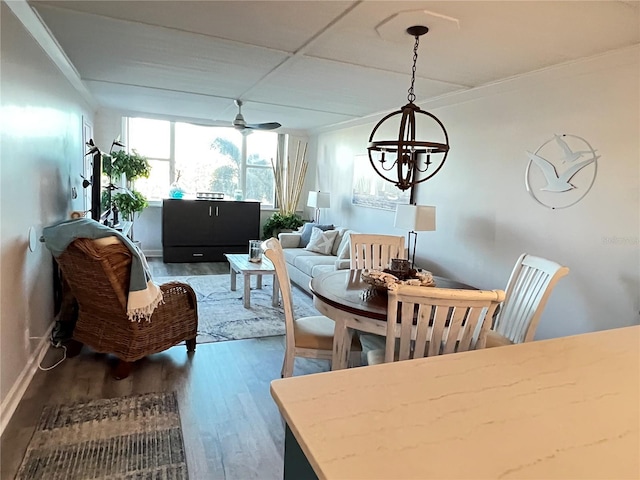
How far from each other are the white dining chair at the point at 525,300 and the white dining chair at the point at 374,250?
1.11 metres

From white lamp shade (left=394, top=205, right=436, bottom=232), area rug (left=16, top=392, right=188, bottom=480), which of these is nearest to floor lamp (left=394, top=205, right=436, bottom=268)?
white lamp shade (left=394, top=205, right=436, bottom=232)

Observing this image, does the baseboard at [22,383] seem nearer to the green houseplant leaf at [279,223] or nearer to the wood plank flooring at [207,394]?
the wood plank flooring at [207,394]

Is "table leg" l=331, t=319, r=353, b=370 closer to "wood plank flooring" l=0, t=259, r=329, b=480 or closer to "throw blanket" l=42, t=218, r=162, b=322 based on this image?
"wood plank flooring" l=0, t=259, r=329, b=480

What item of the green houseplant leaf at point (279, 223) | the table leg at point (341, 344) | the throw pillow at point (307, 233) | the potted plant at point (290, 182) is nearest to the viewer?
the table leg at point (341, 344)

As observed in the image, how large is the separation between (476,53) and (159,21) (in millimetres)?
2099

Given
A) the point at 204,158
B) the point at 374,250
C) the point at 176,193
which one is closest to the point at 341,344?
the point at 374,250

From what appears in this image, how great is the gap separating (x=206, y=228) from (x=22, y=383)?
439cm


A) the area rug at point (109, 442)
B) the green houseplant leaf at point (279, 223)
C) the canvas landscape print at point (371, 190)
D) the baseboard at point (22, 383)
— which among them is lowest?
the area rug at point (109, 442)

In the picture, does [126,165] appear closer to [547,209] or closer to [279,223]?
[279,223]

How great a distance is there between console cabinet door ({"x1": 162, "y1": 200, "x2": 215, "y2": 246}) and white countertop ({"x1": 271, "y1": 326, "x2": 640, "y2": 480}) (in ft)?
20.0

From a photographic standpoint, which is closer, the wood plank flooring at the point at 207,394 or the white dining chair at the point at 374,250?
the wood plank flooring at the point at 207,394

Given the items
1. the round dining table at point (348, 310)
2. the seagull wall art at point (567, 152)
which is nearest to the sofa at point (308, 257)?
the round dining table at point (348, 310)

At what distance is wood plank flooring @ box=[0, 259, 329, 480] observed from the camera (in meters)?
2.09

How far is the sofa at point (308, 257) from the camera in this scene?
500 centimetres
